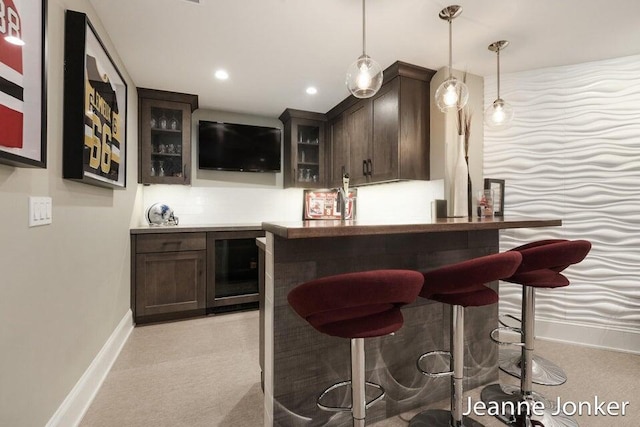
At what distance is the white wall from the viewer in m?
1.10

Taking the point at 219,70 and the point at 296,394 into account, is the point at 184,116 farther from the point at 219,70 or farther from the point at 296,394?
the point at 296,394

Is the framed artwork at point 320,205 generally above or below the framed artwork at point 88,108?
below

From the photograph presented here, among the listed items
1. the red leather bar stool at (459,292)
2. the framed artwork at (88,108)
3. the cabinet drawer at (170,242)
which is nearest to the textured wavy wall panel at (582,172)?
the red leather bar stool at (459,292)

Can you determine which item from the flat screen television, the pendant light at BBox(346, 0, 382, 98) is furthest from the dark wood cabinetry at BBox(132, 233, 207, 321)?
the pendant light at BBox(346, 0, 382, 98)

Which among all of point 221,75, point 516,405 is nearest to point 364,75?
point 221,75

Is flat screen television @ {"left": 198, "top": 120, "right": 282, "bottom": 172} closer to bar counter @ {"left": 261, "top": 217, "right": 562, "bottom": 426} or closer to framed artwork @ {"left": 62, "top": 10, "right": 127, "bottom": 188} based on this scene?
framed artwork @ {"left": 62, "top": 10, "right": 127, "bottom": 188}

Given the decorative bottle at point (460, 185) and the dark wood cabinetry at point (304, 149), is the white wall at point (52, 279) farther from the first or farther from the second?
the decorative bottle at point (460, 185)

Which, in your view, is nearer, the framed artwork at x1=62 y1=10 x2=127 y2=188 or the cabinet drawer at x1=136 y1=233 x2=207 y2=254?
the framed artwork at x1=62 y1=10 x2=127 y2=188

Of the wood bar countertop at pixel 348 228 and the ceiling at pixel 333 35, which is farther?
the ceiling at pixel 333 35

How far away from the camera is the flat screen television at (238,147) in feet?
12.2

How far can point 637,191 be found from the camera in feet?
8.08

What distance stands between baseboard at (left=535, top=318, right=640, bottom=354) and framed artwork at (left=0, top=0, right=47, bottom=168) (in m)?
3.78

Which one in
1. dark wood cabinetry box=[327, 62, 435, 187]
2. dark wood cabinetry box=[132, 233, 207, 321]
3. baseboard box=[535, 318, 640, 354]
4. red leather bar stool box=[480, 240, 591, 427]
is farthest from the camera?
dark wood cabinetry box=[132, 233, 207, 321]

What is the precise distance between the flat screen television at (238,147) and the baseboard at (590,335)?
3447 millimetres
